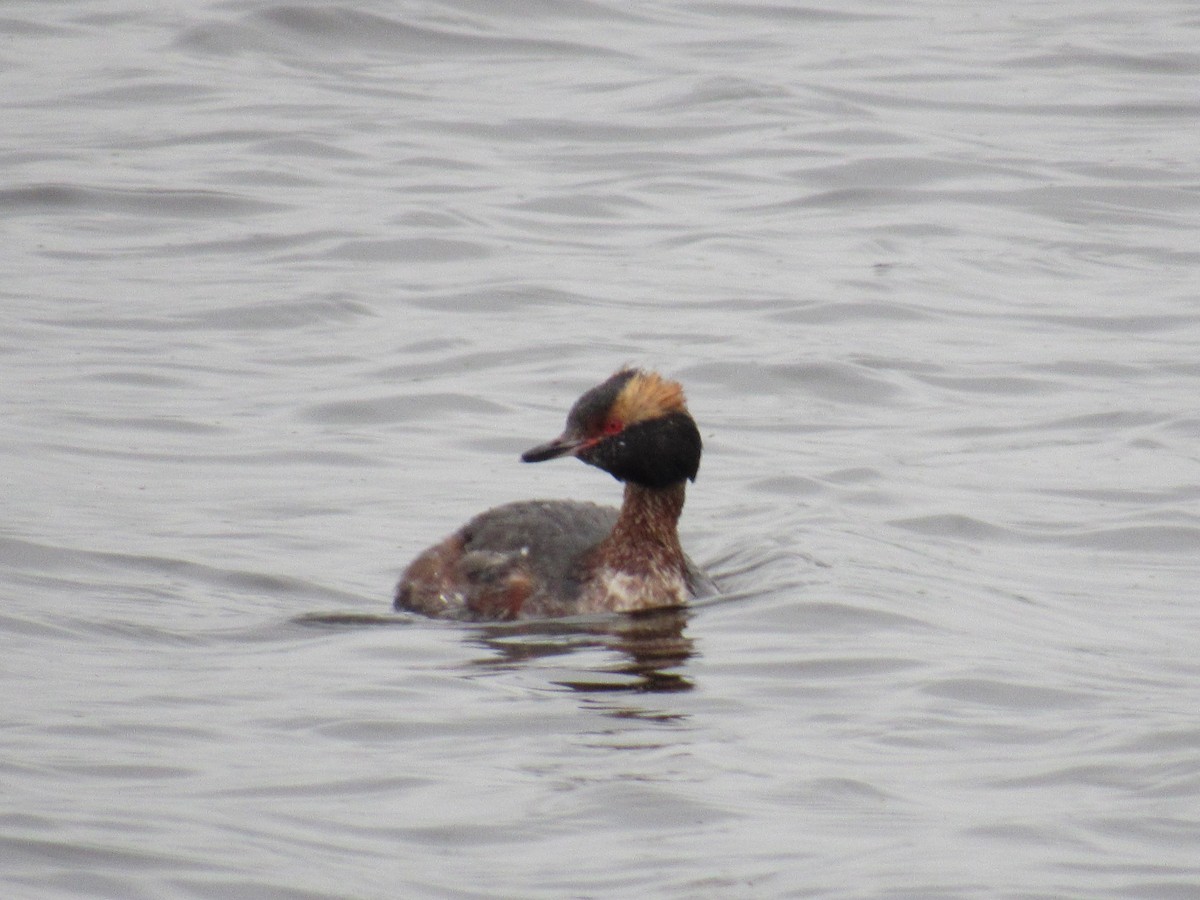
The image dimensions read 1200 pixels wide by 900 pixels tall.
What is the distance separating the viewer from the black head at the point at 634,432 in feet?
30.5

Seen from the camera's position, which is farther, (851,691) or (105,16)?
(105,16)

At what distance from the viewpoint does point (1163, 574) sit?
991cm

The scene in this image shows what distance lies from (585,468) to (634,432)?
125 inches

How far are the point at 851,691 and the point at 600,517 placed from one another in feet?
6.97

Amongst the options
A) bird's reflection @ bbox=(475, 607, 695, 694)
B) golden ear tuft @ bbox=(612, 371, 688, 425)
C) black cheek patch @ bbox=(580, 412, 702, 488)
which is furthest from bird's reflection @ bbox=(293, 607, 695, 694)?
golden ear tuft @ bbox=(612, 371, 688, 425)

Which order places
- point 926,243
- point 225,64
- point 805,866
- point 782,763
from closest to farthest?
point 805,866 → point 782,763 → point 926,243 → point 225,64

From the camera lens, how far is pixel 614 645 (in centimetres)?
862

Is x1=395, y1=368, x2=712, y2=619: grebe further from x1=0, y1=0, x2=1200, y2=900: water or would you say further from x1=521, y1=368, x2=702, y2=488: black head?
x1=0, y1=0, x2=1200, y2=900: water

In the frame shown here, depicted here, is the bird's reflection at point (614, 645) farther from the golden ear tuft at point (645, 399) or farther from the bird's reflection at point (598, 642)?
the golden ear tuft at point (645, 399)

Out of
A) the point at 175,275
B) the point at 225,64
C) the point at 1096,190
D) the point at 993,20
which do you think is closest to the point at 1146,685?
the point at 175,275

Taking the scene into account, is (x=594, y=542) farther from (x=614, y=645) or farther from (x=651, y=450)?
(x=614, y=645)

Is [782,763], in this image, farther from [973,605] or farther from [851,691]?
[973,605]

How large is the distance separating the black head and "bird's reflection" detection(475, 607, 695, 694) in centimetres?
64

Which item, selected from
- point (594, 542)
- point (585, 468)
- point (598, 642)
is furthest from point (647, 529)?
point (585, 468)
